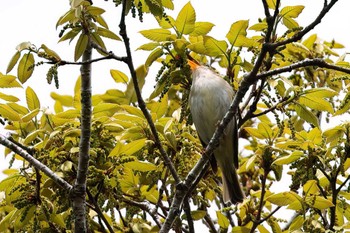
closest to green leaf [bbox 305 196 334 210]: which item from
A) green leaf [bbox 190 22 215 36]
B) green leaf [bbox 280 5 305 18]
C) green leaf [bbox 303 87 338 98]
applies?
green leaf [bbox 303 87 338 98]

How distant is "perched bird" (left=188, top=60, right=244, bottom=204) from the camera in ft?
17.9

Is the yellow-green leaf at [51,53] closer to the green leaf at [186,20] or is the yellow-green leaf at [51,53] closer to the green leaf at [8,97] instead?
the green leaf at [186,20]

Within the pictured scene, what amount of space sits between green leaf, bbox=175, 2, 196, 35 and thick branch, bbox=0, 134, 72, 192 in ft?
3.75

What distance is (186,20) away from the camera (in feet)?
13.0

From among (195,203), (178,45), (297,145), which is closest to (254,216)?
(195,203)

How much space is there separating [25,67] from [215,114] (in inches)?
87.0

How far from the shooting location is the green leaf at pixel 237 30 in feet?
12.5

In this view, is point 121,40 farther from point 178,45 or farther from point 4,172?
point 4,172

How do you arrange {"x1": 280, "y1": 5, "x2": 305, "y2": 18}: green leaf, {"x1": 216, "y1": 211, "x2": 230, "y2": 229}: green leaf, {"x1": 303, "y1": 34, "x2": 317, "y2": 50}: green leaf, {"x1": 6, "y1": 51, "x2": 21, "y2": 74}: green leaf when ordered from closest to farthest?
1. {"x1": 6, "y1": 51, "x2": 21, "y2": 74}: green leaf
2. {"x1": 280, "y1": 5, "x2": 305, "y2": 18}: green leaf
3. {"x1": 216, "y1": 211, "x2": 230, "y2": 229}: green leaf
4. {"x1": 303, "y1": 34, "x2": 317, "y2": 50}: green leaf

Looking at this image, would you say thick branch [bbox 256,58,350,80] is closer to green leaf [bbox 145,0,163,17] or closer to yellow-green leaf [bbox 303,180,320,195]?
green leaf [bbox 145,0,163,17]

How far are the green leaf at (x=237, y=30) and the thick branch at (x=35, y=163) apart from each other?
1.27 m

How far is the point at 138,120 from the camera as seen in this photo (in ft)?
13.3

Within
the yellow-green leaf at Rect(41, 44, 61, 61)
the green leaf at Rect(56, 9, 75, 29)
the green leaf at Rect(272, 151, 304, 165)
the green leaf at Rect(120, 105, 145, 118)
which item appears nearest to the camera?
the green leaf at Rect(56, 9, 75, 29)

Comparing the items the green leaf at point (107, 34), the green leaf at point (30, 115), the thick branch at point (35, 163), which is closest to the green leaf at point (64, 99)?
the green leaf at point (30, 115)
